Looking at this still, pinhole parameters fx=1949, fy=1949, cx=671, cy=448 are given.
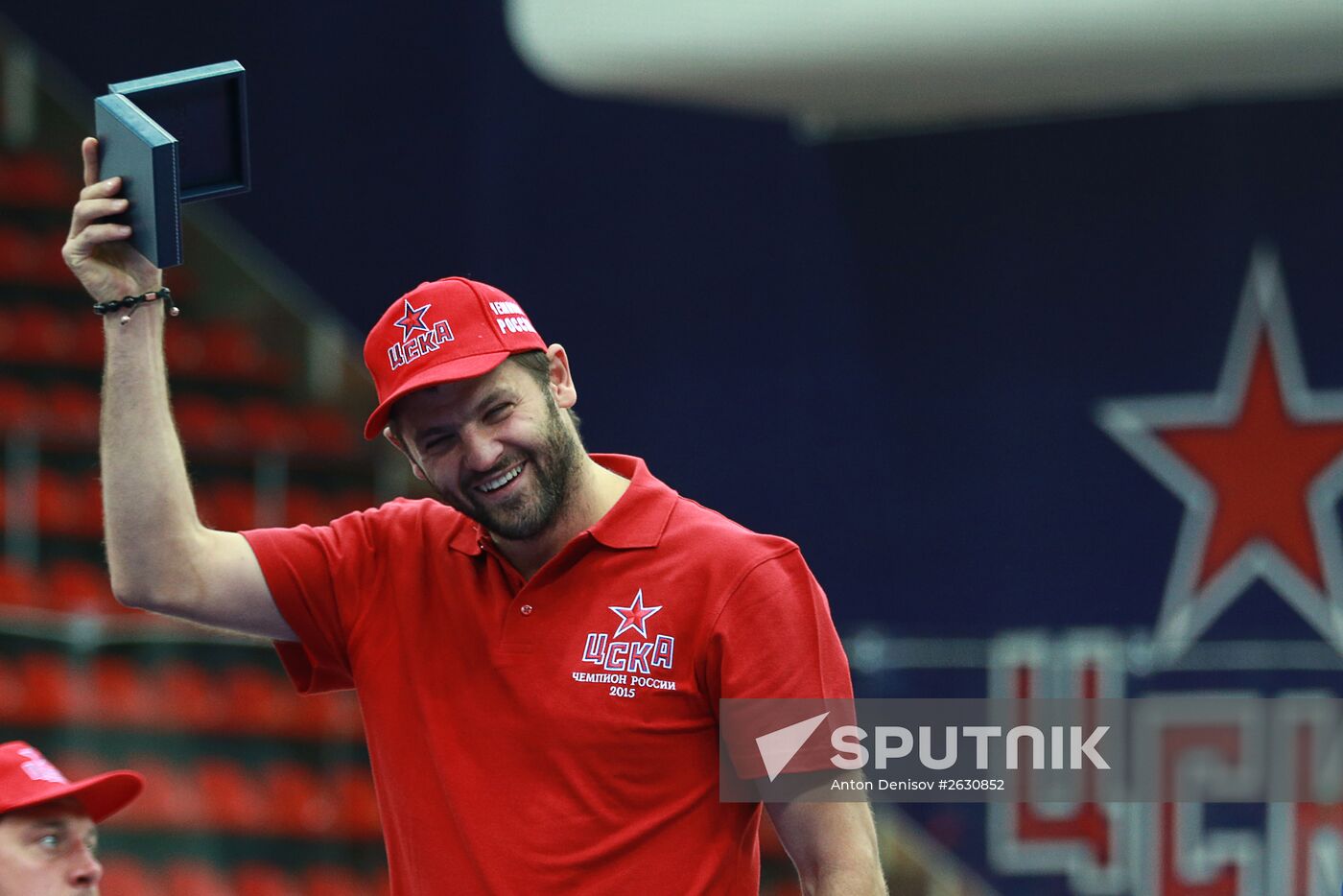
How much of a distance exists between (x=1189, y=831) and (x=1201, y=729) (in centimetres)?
36

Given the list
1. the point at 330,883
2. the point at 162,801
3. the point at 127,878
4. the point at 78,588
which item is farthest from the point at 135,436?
the point at 78,588

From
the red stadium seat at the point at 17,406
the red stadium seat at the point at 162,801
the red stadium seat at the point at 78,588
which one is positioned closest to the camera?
the red stadium seat at the point at 162,801

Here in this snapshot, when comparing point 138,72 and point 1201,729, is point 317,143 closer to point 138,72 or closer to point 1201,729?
point 138,72

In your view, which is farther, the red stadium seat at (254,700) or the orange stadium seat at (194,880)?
the red stadium seat at (254,700)

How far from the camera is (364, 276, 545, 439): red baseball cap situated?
2059mm

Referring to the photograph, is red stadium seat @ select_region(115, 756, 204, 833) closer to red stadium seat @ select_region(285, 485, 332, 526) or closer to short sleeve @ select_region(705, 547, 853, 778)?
red stadium seat @ select_region(285, 485, 332, 526)

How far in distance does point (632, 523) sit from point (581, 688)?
20cm

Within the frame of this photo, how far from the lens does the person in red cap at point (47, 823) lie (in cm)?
269

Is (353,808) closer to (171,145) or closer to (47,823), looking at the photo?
(47,823)

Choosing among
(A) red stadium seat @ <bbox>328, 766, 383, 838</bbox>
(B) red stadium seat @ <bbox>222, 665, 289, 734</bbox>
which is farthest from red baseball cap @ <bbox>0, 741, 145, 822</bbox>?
(A) red stadium seat @ <bbox>328, 766, 383, 838</bbox>

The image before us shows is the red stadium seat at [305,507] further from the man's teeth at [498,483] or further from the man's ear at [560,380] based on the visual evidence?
the man's teeth at [498,483]

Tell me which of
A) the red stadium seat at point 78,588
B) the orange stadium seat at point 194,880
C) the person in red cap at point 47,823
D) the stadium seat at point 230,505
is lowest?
the orange stadium seat at point 194,880

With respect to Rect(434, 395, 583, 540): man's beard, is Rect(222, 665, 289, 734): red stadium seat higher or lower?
lower

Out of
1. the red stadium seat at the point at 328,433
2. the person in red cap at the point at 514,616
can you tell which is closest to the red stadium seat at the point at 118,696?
the red stadium seat at the point at 328,433
